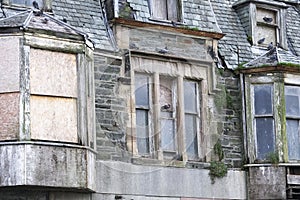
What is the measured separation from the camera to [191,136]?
2062 centimetres

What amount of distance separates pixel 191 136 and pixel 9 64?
5043 millimetres

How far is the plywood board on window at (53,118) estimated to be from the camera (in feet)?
57.3

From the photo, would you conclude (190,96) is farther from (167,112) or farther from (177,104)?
(167,112)

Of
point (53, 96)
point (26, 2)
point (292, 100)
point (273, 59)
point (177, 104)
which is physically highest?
point (26, 2)

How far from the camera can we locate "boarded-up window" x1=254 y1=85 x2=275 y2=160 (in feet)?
69.4

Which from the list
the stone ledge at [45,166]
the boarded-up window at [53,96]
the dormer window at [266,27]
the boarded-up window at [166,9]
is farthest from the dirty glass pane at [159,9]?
the stone ledge at [45,166]

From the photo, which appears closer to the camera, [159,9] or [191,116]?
[191,116]

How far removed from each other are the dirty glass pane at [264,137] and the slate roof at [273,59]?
1.32 m

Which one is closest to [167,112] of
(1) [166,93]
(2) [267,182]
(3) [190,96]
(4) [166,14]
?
(1) [166,93]

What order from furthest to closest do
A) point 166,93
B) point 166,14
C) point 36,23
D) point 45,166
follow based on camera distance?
point 166,14
point 166,93
point 36,23
point 45,166

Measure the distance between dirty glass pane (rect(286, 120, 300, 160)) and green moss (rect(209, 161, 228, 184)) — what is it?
1.70 m

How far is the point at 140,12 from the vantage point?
801 inches

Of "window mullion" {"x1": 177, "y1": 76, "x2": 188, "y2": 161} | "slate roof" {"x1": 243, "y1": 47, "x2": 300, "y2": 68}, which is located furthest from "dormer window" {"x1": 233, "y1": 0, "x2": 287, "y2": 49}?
"window mullion" {"x1": 177, "y1": 76, "x2": 188, "y2": 161}

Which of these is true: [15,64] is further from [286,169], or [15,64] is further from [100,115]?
[286,169]
